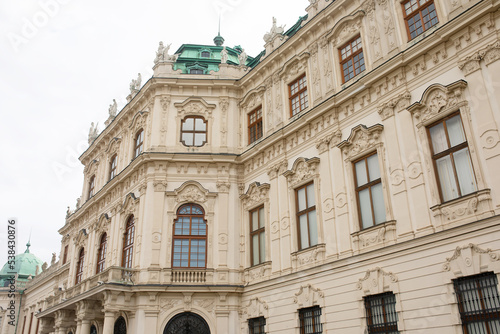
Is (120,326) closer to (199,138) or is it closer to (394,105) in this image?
(199,138)

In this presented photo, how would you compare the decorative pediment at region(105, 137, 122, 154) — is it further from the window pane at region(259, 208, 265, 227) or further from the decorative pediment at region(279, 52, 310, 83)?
the decorative pediment at region(279, 52, 310, 83)

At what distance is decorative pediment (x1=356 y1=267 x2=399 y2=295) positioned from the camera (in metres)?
13.9

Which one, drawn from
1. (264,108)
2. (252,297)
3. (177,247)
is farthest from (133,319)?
(264,108)

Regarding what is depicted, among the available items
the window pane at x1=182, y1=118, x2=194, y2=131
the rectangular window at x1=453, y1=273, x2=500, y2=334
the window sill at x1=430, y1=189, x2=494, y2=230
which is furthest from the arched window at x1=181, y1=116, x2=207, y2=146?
the rectangular window at x1=453, y1=273, x2=500, y2=334

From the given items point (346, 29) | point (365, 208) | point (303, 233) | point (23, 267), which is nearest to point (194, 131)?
point (303, 233)

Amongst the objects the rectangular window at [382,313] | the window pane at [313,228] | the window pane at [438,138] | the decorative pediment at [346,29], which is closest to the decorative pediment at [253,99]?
the decorative pediment at [346,29]

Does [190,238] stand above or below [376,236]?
above

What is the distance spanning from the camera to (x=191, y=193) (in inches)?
845

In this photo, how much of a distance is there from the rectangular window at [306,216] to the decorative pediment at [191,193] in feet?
15.3

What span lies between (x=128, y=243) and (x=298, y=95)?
10.5m

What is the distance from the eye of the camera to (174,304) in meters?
19.4

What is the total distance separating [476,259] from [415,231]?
6.62 ft

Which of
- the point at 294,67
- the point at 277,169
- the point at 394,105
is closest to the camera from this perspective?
the point at 394,105

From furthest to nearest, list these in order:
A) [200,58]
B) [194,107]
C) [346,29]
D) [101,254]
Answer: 1. [200,58]
2. [101,254]
3. [194,107]
4. [346,29]
